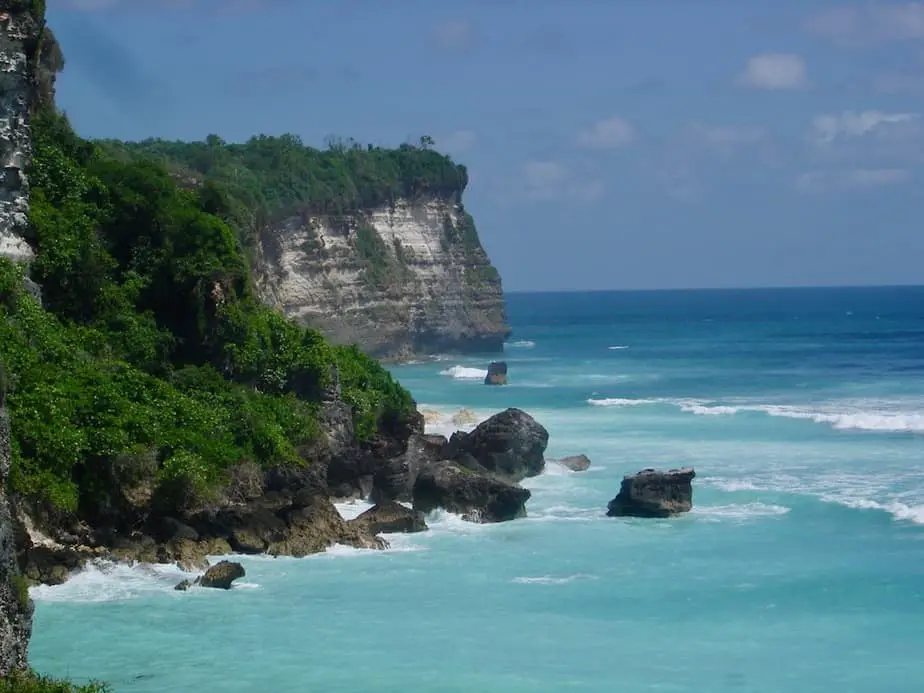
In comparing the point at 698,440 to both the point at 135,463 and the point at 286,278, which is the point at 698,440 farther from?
the point at 286,278

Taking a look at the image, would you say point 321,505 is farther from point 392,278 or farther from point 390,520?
point 392,278

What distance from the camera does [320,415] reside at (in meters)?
31.0

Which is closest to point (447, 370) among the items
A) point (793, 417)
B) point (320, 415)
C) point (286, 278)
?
point (286, 278)

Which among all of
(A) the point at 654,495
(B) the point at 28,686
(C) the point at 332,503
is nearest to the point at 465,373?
(A) the point at 654,495

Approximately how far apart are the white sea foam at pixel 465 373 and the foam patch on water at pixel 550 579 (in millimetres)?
40162

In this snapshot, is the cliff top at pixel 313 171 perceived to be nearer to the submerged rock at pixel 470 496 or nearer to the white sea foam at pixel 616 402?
the white sea foam at pixel 616 402

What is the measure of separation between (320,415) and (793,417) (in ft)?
70.2

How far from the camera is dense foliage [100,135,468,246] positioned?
6381 centimetres

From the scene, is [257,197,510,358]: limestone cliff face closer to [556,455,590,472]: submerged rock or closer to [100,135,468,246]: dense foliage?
[100,135,468,246]: dense foliage

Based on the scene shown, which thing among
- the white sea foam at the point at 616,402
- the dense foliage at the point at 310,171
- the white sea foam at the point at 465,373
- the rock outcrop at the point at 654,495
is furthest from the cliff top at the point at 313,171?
the rock outcrop at the point at 654,495

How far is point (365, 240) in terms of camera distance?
7325cm

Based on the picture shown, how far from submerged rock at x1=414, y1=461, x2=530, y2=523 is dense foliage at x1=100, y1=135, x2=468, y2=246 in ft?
86.5

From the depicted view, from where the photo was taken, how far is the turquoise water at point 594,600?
20.1 metres

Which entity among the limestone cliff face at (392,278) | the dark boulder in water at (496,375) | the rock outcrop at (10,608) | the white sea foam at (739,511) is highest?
the limestone cliff face at (392,278)
